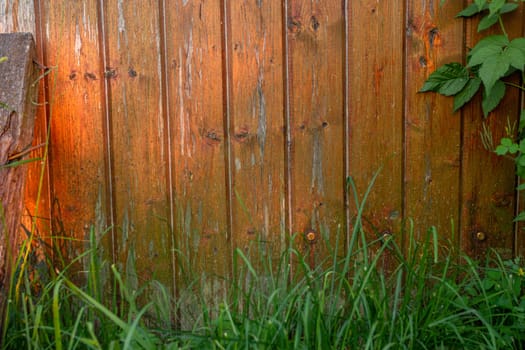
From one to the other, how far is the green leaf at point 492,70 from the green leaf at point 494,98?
15 cm

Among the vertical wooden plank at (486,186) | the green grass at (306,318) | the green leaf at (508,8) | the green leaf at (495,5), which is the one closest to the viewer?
the green grass at (306,318)

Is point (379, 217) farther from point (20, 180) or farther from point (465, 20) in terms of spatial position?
point (20, 180)

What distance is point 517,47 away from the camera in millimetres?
1862

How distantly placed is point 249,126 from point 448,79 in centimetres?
72

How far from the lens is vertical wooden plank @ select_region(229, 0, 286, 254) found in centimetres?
202

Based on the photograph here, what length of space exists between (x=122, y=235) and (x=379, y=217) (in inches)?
37.1

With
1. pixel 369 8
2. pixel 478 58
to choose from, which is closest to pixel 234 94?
pixel 369 8

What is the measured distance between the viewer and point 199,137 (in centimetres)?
206

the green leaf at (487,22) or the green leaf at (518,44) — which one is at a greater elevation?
the green leaf at (487,22)

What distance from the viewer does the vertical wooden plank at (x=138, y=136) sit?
2.01 m

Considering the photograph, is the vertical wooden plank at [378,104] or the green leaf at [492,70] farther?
the vertical wooden plank at [378,104]

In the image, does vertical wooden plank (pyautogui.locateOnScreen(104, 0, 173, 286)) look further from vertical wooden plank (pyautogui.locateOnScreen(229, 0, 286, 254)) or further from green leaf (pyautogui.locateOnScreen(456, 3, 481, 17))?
green leaf (pyautogui.locateOnScreen(456, 3, 481, 17))


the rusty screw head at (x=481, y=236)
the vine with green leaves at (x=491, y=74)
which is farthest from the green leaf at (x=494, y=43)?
the rusty screw head at (x=481, y=236)

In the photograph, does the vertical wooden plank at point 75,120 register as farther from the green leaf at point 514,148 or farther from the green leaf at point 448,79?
the green leaf at point 514,148
